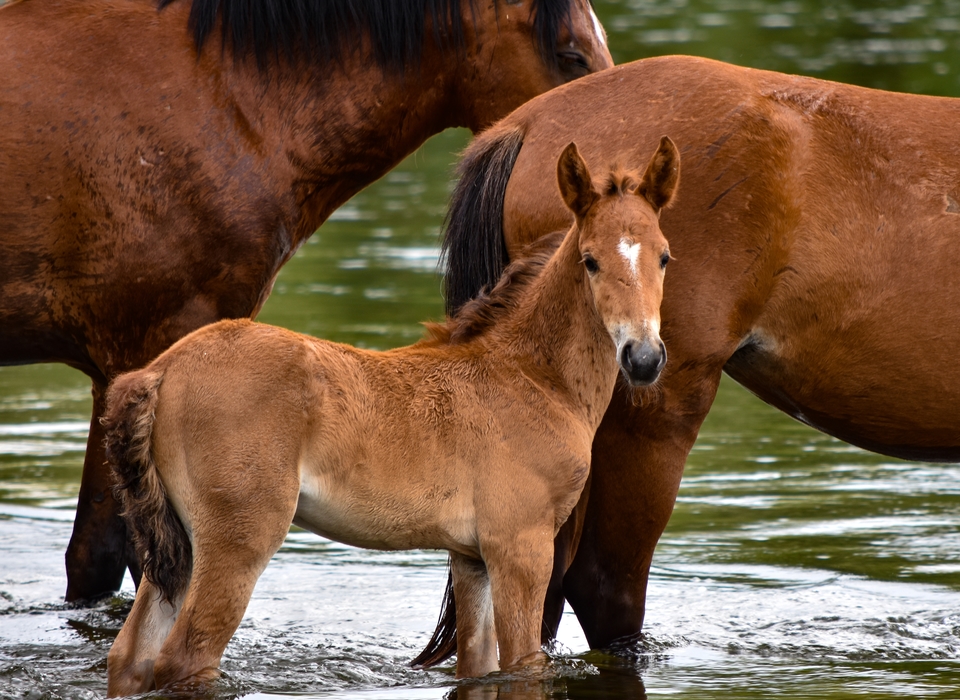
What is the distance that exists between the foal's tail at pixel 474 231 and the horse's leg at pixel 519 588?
54 cm

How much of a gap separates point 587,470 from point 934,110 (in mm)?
1645

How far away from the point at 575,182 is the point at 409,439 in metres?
0.87

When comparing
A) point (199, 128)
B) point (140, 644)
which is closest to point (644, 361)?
point (140, 644)

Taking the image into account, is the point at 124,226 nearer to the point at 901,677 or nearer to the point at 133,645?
the point at 133,645

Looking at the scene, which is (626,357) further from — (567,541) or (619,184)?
(567,541)

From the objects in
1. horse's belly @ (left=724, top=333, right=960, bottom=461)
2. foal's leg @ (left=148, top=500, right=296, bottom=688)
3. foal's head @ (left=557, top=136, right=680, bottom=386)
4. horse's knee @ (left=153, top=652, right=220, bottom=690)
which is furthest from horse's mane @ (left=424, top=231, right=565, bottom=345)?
horse's knee @ (left=153, top=652, right=220, bottom=690)

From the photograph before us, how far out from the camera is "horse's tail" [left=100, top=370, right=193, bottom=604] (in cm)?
395

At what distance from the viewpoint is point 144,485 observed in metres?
4.01

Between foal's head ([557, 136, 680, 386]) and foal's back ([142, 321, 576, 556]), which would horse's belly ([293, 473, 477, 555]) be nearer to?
foal's back ([142, 321, 576, 556])

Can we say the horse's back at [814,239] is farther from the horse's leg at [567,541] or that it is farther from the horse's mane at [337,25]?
the horse's mane at [337,25]

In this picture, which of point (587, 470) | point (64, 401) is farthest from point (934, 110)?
point (64, 401)

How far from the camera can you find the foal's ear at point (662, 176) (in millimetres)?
4164

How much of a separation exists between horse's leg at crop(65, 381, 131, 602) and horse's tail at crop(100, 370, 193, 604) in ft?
4.37

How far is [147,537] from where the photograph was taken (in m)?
4.03
